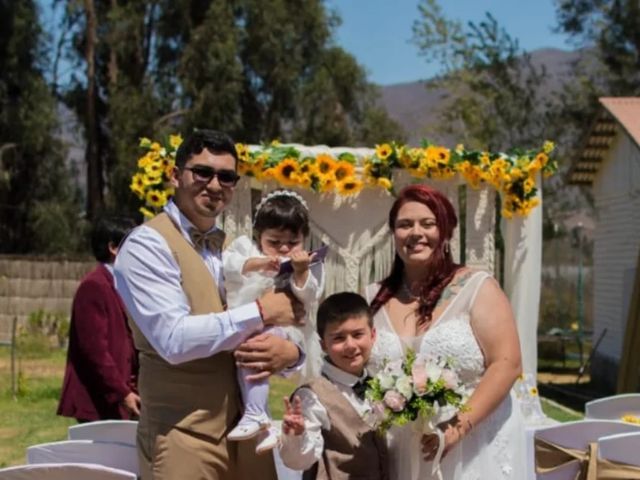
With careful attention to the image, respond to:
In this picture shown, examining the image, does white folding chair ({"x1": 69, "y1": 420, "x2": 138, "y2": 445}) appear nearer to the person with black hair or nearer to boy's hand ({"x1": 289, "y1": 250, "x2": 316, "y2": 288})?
the person with black hair

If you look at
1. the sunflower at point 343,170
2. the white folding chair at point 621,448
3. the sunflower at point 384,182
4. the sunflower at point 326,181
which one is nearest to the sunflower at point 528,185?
the sunflower at point 384,182

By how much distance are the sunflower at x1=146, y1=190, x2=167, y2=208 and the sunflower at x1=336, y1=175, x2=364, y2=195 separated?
4.73 feet

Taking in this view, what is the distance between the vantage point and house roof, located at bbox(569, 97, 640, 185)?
1288cm

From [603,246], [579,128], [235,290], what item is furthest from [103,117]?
[235,290]

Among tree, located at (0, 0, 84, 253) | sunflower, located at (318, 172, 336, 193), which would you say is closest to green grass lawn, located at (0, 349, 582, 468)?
sunflower, located at (318, 172, 336, 193)

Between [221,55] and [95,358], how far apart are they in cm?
1905

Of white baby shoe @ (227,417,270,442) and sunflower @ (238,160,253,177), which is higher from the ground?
sunflower @ (238,160,253,177)

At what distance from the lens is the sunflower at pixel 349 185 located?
27.1 feet

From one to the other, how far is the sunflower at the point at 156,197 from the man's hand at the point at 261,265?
5028 mm

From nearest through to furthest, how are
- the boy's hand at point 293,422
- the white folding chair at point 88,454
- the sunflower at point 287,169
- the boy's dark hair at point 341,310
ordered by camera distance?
1. the boy's hand at point 293,422
2. the boy's dark hair at point 341,310
3. the white folding chair at point 88,454
4. the sunflower at point 287,169

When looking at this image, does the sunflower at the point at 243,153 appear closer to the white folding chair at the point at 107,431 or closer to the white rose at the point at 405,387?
the white folding chair at the point at 107,431

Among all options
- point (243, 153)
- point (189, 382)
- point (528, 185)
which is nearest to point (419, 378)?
point (189, 382)

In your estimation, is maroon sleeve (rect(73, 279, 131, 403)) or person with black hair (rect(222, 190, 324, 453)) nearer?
person with black hair (rect(222, 190, 324, 453))

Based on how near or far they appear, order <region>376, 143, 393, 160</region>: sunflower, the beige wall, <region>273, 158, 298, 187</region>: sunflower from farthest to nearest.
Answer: the beige wall < <region>376, 143, 393, 160</region>: sunflower < <region>273, 158, 298, 187</region>: sunflower
